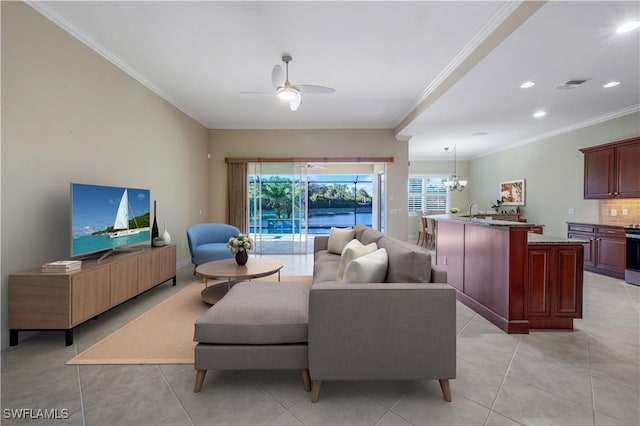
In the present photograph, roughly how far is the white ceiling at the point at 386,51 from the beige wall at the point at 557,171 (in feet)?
1.06

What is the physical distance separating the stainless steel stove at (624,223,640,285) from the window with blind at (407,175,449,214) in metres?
5.15

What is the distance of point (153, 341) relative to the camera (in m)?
2.41

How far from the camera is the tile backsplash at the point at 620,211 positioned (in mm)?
4625

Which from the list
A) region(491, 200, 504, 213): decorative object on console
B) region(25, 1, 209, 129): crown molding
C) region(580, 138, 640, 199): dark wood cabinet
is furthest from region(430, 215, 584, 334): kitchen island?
region(491, 200, 504, 213): decorative object on console

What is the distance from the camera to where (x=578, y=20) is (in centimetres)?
230

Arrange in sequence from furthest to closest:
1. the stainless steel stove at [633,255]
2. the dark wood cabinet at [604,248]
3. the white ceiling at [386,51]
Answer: the dark wood cabinet at [604,248], the stainless steel stove at [633,255], the white ceiling at [386,51]

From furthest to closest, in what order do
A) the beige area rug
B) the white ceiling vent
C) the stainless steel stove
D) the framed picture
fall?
1. the framed picture
2. the stainless steel stove
3. the white ceiling vent
4. the beige area rug

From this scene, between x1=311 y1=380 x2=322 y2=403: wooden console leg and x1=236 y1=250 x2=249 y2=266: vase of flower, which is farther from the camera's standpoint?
x1=236 y1=250 x2=249 y2=266: vase of flower

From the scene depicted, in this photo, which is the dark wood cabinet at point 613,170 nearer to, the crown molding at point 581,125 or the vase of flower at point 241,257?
the crown molding at point 581,125

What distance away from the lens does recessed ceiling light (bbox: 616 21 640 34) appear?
2382mm

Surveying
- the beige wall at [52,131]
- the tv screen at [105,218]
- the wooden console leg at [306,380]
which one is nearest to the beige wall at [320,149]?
the beige wall at [52,131]

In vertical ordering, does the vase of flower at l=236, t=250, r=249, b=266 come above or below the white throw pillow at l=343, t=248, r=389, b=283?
below

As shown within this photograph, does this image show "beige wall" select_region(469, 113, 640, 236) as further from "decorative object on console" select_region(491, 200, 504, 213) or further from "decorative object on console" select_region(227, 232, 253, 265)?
"decorative object on console" select_region(227, 232, 253, 265)

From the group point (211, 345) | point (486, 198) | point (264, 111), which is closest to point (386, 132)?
point (264, 111)
